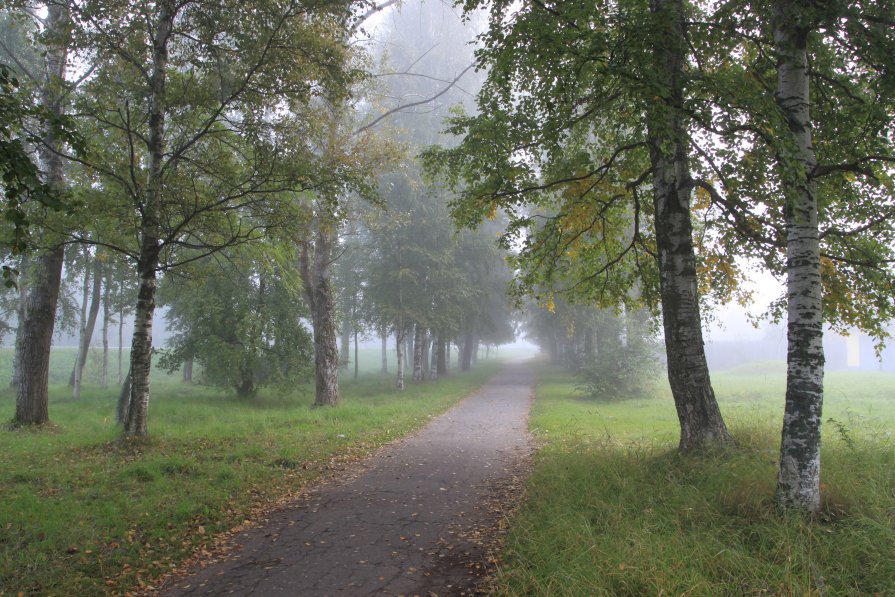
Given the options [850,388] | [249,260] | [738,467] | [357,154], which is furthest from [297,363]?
[850,388]

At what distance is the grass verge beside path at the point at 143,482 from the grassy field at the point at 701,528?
135 inches

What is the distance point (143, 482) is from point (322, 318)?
30.6 feet

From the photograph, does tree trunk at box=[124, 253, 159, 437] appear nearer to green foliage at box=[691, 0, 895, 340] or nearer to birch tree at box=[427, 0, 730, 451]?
birch tree at box=[427, 0, 730, 451]

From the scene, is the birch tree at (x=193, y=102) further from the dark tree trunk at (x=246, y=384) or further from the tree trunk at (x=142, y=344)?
the dark tree trunk at (x=246, y=384)

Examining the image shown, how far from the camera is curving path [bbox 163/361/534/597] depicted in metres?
4.34

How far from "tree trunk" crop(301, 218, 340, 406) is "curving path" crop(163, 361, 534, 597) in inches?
272

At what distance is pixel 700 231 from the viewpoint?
32.0 feet

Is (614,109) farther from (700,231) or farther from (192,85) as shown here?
(192,85)

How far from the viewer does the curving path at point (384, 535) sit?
4344mm

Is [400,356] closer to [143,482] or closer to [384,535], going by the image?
[143,482]

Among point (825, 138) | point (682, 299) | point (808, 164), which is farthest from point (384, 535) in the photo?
point (825, 138)

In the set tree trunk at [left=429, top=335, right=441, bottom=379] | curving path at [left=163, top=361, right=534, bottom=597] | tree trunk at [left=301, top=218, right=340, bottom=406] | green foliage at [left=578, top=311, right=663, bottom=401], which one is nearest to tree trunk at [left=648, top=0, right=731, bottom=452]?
curving path at [left=163, top=361, right=534, bottom=597]

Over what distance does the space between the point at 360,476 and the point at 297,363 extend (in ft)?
34.5

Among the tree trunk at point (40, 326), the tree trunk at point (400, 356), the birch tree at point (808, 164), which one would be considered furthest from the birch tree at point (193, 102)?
the tree trunk at point (400, 356)
